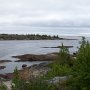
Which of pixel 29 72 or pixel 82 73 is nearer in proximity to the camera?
pixel 82 73

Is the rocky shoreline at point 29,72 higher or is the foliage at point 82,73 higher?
the foliage at point 82,73

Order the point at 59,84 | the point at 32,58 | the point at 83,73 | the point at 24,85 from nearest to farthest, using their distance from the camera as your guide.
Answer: the point at 24,85
the point at 83,73
the point at 59,84
the point at 32,58

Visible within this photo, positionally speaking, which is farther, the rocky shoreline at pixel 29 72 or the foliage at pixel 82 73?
the rocky shoreline at pixel 29 72

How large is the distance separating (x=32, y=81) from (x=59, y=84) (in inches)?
121

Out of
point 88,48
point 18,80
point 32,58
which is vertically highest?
point 88,48

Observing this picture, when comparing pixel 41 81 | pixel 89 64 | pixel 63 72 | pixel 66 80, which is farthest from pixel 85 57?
pixel 63 72

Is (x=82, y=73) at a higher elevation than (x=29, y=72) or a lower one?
higher

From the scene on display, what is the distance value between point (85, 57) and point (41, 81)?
8.34 ft

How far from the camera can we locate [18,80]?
10547 mm

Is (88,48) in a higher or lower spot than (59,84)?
higher

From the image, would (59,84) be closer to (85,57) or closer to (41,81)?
(85,57)

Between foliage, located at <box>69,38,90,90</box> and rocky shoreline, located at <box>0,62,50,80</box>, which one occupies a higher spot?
foliage, located at <box>69,38,90,90</box>

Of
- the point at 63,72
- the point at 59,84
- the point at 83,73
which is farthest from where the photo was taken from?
the point at 63,72

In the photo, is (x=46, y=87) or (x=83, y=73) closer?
(x=46, y=87)
